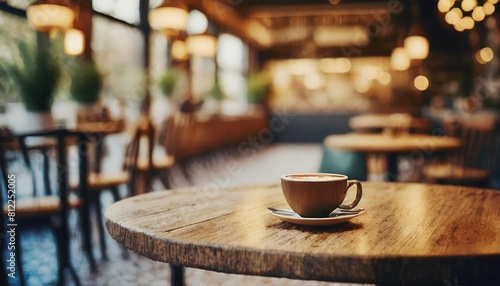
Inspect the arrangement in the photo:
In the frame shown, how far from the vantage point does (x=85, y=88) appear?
5.29 metres

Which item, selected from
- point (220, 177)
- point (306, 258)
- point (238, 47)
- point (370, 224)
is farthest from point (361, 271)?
point (238, 47)

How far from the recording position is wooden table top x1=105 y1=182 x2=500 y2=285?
2.37ft

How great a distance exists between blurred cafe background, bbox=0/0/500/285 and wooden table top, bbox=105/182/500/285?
1.34m

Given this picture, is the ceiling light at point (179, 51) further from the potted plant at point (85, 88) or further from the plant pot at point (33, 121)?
the plant pot at point (33, 121)

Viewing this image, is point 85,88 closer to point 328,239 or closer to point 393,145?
point 393,145

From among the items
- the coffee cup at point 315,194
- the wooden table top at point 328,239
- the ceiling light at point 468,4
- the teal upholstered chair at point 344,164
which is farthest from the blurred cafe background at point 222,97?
the coffee cup at point 315,194

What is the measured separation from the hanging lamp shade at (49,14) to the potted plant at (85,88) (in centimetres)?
61

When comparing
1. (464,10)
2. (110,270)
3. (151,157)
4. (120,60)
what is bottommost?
(110,270)

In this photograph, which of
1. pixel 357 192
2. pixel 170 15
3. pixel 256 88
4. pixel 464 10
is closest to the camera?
pixel 357 192

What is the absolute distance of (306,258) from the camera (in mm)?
736

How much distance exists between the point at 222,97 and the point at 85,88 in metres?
4.71

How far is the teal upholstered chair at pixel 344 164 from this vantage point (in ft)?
7.84

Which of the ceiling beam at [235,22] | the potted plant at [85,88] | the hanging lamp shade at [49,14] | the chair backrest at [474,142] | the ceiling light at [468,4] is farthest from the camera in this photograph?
the ceiling beam at [235,22]

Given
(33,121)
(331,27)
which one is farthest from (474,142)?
(331,27)
